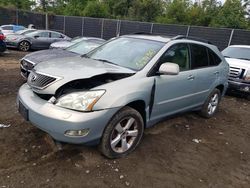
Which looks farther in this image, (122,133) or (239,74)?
(239,74)

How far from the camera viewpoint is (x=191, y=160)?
382 centimetres

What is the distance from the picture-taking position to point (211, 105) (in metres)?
5.64

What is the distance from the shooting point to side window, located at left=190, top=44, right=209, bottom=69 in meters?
4.69

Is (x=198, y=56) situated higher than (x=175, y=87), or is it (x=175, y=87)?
(x=198, y=56)

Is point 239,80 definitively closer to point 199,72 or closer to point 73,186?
point 199,72

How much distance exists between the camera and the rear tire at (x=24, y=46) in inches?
557

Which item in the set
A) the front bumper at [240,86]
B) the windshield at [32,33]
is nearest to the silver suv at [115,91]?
the front bumper at [240,86]

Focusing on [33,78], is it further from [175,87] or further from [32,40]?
[32,40]

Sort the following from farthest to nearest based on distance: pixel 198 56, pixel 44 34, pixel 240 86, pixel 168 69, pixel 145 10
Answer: pixel 145 10, pixel 44 34, pixel 240 86, pixel 198 56, pixel 168 69

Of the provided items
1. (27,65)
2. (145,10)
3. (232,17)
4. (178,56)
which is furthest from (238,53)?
(145,10)

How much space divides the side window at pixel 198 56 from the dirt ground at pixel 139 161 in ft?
3.94

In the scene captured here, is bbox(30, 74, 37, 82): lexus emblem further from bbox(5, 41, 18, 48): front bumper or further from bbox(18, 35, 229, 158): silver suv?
bbox(5, 41, 18, 48): front bumper

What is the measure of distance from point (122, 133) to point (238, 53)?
23.1ft

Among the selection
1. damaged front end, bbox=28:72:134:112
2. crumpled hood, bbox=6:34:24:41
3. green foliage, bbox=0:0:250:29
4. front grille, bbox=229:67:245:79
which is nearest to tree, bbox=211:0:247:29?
green foliage, bbox=0:0:250:29
